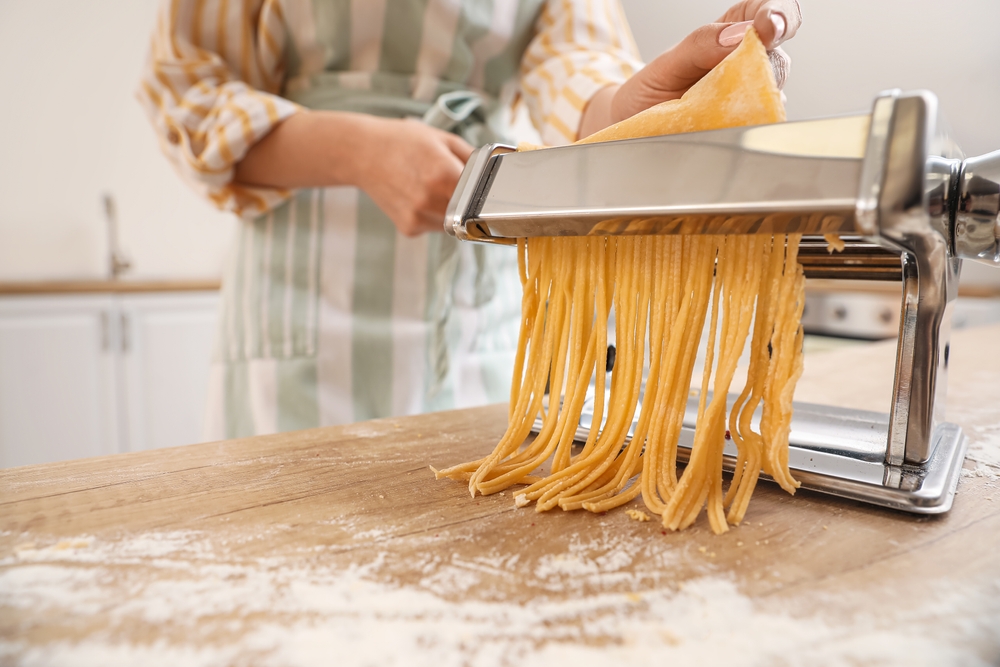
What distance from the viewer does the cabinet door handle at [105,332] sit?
2.05m

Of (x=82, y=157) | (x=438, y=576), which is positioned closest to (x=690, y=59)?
(x=438, y=576)

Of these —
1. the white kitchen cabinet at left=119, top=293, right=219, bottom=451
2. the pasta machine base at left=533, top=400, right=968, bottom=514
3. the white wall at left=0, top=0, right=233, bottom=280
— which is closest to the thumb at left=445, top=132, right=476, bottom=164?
the pasta machine base at left=533, top=400, right=968, bottom=514

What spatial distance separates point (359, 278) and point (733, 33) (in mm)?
654

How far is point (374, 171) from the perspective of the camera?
0.80m

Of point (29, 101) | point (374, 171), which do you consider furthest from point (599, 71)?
point (29, 101)

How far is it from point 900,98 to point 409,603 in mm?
379

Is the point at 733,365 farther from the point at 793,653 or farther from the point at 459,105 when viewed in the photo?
the point at 459,105

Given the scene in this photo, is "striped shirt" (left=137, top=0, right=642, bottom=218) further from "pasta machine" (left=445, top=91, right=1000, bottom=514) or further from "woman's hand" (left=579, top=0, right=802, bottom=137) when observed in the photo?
"pasta machine" (left=445, top=91, right=1000, bottom=514)

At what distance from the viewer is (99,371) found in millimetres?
2072

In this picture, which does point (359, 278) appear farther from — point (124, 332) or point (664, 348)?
point (124, 332)

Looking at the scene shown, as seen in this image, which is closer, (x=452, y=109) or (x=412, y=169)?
(x=412, y=169)

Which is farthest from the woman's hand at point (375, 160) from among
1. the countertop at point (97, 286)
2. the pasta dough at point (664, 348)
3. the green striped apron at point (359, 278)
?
the countertop at point (97, 286)

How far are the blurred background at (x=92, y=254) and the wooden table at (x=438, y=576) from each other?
5.71 ft

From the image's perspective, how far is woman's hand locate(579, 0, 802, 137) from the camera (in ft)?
1.54
